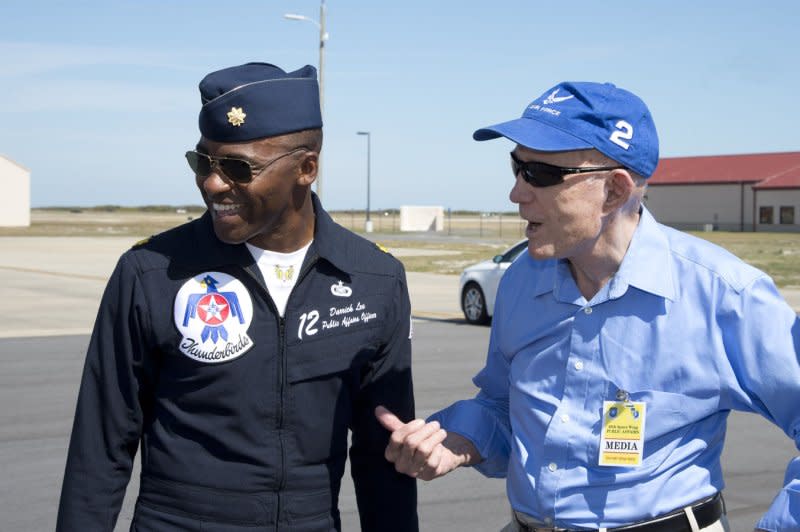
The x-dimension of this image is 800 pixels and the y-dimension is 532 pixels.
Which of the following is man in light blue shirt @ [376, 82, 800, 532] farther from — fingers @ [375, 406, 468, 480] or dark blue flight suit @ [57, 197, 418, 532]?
dark blue flight suit @ [57, 197, 418, 532]

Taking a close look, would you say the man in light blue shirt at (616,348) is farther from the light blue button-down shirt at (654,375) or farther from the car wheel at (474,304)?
the car wheel at (474,304)

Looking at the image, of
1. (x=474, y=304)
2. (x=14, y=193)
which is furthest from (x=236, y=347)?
(x=14, y=193)

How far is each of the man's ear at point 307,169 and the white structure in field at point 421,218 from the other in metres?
70.3

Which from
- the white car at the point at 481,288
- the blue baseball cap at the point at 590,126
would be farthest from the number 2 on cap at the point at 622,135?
the white car at the point at 481,288

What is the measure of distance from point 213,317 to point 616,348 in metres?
1.04

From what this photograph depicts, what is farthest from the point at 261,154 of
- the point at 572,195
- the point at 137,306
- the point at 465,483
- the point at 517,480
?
the point at 465,483

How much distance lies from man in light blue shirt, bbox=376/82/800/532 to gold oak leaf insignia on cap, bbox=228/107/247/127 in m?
0.64

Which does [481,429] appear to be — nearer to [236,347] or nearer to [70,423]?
[236,347]

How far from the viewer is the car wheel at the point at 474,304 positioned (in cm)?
1703

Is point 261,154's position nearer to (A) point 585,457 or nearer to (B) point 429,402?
(A) point 585,457

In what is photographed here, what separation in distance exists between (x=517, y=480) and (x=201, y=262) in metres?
1.01

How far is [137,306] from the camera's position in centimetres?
290

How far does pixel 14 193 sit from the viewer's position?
77.1m

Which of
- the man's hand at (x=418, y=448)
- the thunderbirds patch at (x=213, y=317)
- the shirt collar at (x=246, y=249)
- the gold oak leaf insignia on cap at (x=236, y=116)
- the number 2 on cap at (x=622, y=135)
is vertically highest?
the gold oak leaf insignia on cap at (x=236, y=116)
